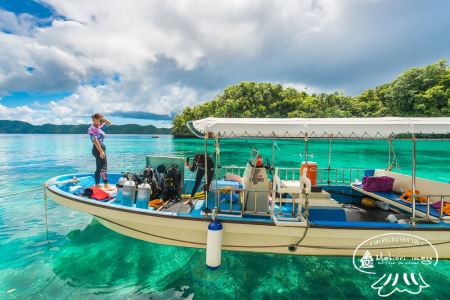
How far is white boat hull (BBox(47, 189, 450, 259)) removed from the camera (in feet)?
13.4

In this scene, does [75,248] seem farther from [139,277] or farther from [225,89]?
[225,89]

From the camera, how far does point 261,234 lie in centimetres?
430

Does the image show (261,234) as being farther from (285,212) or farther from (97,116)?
(97,116)

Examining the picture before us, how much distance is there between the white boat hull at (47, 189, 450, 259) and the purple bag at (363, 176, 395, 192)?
2.02 metres

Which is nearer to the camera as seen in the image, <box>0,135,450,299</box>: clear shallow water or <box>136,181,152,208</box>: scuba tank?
<box>0,135,450,299</box>: clear shallow water

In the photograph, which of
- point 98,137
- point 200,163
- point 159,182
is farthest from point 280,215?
point 98,137

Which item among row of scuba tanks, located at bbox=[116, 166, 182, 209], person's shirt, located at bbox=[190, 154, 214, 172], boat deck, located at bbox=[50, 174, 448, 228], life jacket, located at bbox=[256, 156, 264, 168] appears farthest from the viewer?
row of scuba tanks, located at bbox=[116, 166, 182, 209]

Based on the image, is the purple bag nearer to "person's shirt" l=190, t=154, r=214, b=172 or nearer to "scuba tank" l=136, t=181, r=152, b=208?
"person's shirt" l=190, t=154, r=214, b=172

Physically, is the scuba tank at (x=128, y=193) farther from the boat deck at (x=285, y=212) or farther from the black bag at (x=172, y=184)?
the black bag at (x=172, y=184)

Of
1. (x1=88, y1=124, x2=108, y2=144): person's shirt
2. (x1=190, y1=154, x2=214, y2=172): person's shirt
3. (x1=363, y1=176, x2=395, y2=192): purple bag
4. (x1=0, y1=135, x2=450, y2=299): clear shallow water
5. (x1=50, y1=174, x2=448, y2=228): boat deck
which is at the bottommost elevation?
(x1=0, y1=135, x2=450, y2=299): clear shallow water

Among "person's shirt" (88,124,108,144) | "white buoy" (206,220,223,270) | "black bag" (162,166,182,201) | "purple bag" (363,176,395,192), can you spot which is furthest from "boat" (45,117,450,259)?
"person's shirt" (88,124,108,144)

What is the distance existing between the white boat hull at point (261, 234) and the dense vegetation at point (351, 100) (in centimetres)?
4714

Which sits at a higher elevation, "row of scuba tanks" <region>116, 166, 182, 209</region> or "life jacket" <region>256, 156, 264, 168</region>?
"life jacket" <region>256, 156, 264, 168</region>

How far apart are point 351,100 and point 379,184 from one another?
56085 millimetres
